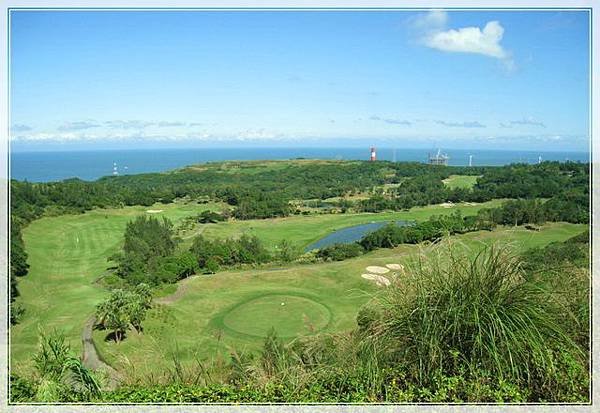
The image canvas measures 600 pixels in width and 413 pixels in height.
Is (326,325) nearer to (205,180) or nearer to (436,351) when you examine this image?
(436,351)

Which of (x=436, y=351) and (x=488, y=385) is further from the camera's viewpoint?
(x=436, y=351)

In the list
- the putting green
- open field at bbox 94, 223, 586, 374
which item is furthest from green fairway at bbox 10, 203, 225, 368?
the putting green

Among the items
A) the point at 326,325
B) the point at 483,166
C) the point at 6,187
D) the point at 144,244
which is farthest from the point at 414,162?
the point at 6,187

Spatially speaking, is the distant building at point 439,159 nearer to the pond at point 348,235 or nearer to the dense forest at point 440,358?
the pond at point 348,235

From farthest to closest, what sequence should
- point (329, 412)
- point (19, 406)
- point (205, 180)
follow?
point (205, 180) < point (19, 406) < point (329, 412)

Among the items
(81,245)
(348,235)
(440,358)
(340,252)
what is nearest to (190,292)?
(81,245)

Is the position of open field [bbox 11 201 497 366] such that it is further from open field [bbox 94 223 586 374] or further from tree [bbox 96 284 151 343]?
open field [bbox 94 223 586 374]

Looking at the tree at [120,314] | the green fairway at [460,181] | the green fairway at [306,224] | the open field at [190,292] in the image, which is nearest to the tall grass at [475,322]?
the open field at [190,292]
